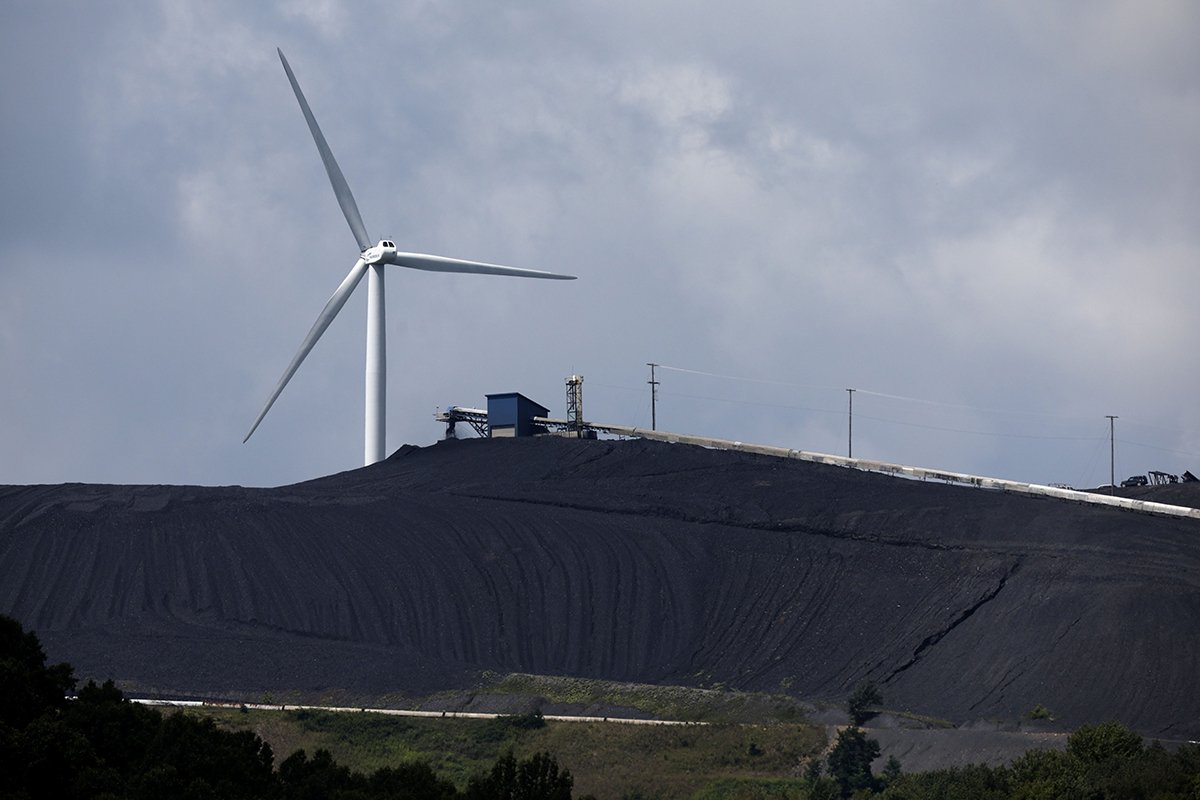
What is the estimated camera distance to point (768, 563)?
77.1 m

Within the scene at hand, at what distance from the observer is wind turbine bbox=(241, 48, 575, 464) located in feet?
287

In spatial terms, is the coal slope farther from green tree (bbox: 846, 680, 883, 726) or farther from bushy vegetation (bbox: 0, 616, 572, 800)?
bushy vegetation (bbox: 0, 616, 572, 800)

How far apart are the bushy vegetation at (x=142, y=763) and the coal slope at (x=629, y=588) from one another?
26.9 m

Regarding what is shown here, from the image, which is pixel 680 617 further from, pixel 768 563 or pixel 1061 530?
pixel 1061 530

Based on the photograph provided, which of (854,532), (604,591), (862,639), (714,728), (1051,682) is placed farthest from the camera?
(854,532)

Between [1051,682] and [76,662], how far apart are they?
3928 cm

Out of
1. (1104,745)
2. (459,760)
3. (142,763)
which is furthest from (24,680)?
(1104,745)

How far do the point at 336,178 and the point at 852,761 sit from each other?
4871cm

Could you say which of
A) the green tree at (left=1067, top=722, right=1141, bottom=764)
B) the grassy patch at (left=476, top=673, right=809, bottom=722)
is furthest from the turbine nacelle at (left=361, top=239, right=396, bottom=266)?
the green tree at (left=1067, top=722, right=1141, bottom=764)

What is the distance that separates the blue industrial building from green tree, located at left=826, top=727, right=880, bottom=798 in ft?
159

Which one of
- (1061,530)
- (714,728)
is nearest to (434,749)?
(714,728)

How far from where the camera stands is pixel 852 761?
52.3 metres

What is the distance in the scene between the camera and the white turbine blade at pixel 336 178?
84250 millimetres

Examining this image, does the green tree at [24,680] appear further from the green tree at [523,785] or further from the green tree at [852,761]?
the green tree at [852,761]
